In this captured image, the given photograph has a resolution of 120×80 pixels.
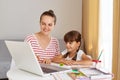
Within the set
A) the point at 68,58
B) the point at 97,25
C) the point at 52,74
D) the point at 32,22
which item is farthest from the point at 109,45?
the point at 32,22

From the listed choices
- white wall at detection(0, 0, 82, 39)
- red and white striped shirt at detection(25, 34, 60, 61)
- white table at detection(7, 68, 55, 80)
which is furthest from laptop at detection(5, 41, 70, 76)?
white wall at detection(0, 0, 82, 39)

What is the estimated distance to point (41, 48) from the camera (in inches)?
69.2

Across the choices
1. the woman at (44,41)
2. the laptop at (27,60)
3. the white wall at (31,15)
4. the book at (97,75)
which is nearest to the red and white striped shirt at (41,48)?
the woman at (44,41)

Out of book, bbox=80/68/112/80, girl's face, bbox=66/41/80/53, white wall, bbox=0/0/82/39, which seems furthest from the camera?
white wall, bbox=0/0/82/39

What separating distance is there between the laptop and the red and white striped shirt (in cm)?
30

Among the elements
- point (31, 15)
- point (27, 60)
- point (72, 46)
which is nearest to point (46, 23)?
point (72, 46)

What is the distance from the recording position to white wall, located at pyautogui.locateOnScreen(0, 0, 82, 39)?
3.14 m

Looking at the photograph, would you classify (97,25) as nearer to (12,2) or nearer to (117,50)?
(117,50)

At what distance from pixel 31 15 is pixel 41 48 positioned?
1.53m

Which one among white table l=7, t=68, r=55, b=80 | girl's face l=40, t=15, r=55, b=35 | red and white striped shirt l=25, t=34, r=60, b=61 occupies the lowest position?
white table l=7, t=68, r=55, b=80

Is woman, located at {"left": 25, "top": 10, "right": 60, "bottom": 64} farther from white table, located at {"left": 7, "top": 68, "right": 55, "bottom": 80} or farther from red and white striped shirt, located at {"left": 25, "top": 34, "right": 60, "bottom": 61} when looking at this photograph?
white table, located at {"left": 7, "top": 68, "right": 55, "bottom": 80}

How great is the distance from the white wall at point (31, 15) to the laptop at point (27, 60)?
1.79 m

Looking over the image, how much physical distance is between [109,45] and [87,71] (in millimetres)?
999

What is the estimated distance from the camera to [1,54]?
300cm
